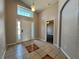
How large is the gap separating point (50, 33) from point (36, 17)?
8.23 ft

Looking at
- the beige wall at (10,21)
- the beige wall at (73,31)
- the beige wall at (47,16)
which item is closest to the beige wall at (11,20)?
the beige wall at (10,21)

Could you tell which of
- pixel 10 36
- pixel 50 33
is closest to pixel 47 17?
pixel 50 33

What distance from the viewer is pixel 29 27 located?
7.31 m

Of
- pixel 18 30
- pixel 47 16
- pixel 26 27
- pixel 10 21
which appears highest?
pixel 47 16

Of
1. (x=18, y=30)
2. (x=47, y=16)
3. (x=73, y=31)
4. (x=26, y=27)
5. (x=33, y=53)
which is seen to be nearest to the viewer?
(x=73, y=31)

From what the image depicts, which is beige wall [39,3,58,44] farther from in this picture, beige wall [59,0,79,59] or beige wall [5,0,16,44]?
beige wall [5,0,16,44]

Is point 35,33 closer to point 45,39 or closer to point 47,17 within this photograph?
point 45,39

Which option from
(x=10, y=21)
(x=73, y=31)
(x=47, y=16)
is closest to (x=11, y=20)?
(x=10, y=21)

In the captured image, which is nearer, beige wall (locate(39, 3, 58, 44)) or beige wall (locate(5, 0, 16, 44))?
beige wall (locate(5, 0, 16, 44))

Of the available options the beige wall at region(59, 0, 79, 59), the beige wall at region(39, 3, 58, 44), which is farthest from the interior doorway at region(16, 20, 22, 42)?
the beige wall at region(59, 0, 79, 59)

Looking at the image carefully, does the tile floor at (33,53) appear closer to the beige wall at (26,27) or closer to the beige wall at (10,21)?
the beige wall at (10,21)

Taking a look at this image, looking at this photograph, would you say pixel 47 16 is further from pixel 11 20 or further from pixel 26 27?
pixel 11 20

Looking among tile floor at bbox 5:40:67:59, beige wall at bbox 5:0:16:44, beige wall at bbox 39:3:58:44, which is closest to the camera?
tile floor at bbox 5:40:67:59

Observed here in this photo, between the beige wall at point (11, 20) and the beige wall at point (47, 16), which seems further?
the beige wall at point (47, 16)
